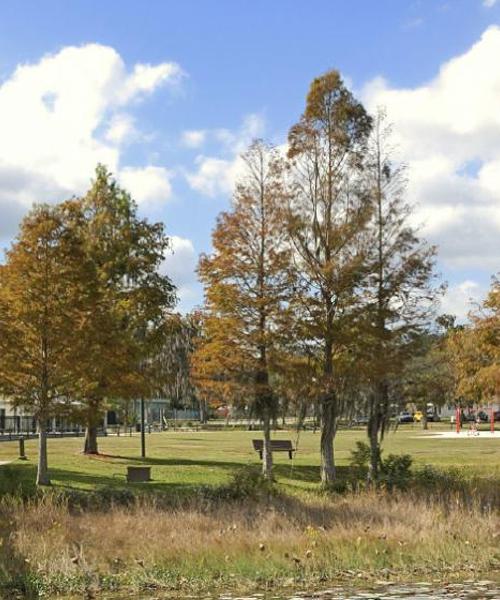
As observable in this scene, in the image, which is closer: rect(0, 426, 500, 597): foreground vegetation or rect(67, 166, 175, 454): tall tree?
rect(0, 426, 500, 597): foreground vegetation

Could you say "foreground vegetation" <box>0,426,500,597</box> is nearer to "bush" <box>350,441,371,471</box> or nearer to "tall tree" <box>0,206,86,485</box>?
"bush" <box>350,441,371,471</box>

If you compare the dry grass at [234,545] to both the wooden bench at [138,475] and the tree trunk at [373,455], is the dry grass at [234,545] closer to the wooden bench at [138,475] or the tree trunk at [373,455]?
the tree trunk at [373,455]

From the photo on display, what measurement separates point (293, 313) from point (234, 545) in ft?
54.1

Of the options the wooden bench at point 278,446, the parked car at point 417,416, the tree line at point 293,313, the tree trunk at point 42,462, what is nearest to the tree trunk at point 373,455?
the tree line at point 293,313

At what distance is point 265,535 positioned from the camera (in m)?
13.9

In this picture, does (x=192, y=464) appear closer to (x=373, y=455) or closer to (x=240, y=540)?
(x=373, y=455)

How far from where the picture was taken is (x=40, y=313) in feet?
92.1

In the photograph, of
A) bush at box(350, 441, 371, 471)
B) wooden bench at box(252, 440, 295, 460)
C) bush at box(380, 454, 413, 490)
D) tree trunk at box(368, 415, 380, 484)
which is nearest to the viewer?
bush at box(380, 454, 413, 490)

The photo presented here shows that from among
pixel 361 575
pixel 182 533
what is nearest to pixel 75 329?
pixel 182 533

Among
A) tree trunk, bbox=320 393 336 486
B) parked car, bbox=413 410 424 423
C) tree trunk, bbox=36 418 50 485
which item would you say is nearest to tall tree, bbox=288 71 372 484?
tree trunk, bbox=320 393 336 486

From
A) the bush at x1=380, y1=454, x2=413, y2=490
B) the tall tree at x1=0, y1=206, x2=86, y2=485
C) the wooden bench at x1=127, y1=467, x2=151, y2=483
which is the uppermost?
the tall tree at x1=0, y1=206, x2=86, y2=485

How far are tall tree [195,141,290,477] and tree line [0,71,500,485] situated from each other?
0.17ft

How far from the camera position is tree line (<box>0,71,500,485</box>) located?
92.5ft

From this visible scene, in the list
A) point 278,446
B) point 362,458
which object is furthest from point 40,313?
point 278,446
